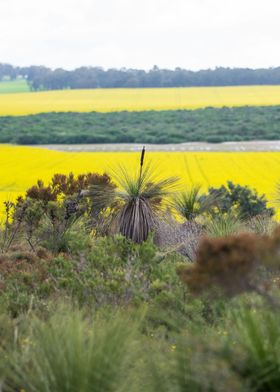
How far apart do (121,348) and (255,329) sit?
2.60 ft

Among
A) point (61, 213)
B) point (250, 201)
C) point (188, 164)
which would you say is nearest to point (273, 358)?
point (61, 213)

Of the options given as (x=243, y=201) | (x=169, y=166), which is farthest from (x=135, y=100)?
(x=243, y=201)

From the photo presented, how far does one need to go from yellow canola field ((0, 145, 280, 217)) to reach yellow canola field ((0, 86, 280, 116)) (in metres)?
41.7

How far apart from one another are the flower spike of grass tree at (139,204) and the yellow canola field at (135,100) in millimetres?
73084

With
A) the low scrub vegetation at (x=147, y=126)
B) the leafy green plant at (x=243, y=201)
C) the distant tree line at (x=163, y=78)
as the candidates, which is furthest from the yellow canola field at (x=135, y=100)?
the leafy green plant at (x=243, y=201)

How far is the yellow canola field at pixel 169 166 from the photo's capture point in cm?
3366

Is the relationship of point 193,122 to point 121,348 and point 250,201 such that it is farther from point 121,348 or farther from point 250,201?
point 121,348

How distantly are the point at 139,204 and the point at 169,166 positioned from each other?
2846cm

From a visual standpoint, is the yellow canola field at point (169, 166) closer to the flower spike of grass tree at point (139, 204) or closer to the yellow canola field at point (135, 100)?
the flower spike of grass tree at point (139, 204)

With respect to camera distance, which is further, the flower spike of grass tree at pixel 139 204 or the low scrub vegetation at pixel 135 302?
the flower spike of grass tree at pixel 139 204

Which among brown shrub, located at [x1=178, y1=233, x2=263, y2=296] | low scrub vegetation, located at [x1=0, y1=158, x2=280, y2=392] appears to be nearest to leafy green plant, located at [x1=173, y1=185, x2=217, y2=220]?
low scrub vegetation, located at [x1=0, y1=158, x2=280, y2=392]

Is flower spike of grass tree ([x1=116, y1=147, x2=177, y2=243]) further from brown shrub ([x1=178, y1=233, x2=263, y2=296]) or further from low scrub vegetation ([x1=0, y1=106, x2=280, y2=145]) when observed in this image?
low scrub vegetation ([x1=0, y1=106, x2=280, y2=145])

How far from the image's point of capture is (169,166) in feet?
132

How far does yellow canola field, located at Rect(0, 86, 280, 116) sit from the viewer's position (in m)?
93.2
